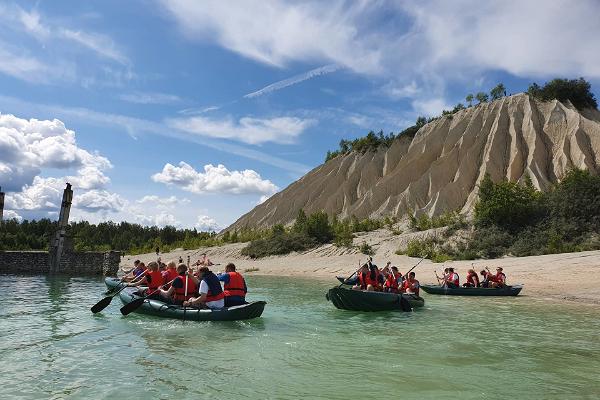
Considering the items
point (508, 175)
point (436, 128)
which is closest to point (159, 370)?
→ point (508, 175)

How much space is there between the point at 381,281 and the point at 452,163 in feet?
146

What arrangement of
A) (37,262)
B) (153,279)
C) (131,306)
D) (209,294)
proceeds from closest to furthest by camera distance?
(209,294)
(131,306)
(153,279)
(37,262)

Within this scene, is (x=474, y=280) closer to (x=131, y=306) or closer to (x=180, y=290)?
(x=180, y=290)

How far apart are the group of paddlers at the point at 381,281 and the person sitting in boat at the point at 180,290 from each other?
5629 mm

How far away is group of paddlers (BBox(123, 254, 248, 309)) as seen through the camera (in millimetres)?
14156

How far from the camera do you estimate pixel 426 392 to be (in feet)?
26.6

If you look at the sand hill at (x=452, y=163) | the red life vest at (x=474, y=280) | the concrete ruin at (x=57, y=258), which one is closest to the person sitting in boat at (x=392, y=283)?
the red life vest at (x=474, y=280)

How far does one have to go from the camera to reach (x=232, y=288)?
1470cm

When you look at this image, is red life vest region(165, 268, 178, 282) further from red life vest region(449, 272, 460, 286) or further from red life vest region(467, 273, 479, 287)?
red life vest region(467, 273, 479, 287)

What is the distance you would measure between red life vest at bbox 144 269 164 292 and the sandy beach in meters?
16.5

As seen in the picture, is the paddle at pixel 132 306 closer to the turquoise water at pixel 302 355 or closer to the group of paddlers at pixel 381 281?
the turquoise water at pixel 302 355

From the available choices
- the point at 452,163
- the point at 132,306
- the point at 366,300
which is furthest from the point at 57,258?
the point at 452,163

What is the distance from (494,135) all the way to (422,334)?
51.1m

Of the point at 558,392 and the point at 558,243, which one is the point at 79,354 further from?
the point at 558,243
